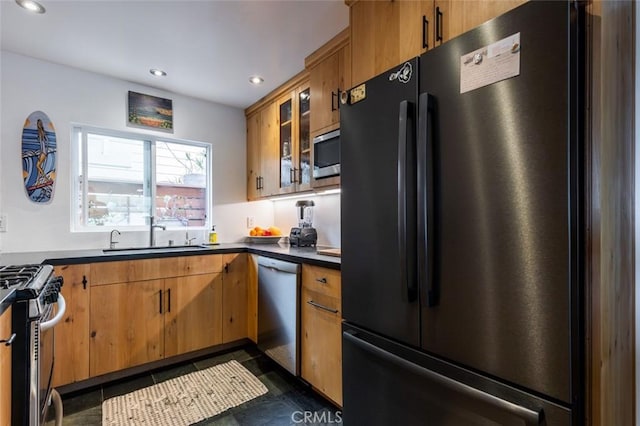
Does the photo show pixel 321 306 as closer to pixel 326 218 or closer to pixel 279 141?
pixel 326 218

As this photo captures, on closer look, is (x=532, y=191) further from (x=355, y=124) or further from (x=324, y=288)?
(x=324, y=288)

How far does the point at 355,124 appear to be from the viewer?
1.42 meters

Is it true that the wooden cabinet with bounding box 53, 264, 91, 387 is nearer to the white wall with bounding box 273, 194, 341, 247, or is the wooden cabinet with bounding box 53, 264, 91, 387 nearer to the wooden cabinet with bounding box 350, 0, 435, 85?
the white wall with bounding box 273, 194, 341, 247

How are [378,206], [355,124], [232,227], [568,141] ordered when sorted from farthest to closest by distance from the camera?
[232,227]
[355,124]
[378,206]
[568,141]

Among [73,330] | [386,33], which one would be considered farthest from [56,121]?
[386,33]

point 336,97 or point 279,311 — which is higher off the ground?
point 336,97


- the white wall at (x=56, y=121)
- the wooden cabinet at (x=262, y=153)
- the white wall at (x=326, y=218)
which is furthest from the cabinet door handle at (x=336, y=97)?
the white wall at (x=56, y=121)

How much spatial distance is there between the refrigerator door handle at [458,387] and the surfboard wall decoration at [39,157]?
2624 millimetres

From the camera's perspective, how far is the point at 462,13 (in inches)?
44.7

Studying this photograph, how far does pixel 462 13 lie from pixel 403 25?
0.98 feet

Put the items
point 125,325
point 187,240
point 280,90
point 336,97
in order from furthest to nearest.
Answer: point 187,240, point 280,90, point 125,325, point 336,97

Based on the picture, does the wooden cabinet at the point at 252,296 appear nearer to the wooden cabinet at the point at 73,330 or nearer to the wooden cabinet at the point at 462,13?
the wooden cabinet at the point at 73,330

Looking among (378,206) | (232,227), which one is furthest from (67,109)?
(378,206)

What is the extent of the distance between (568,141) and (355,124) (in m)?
0.82
